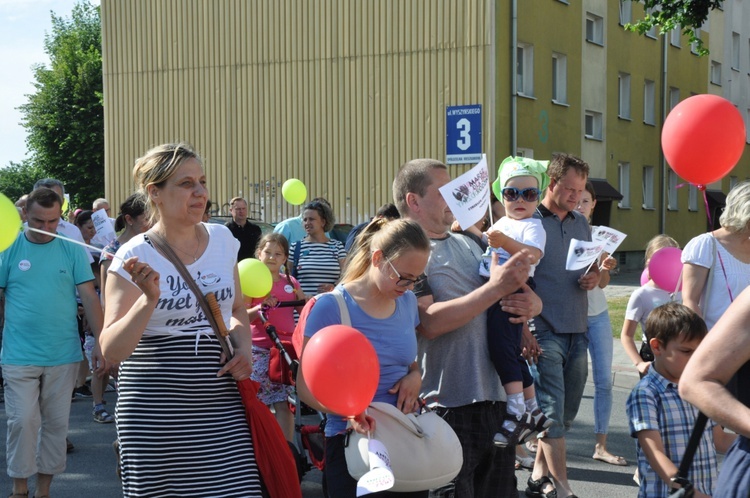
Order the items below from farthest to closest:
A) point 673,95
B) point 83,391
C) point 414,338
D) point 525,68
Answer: point 673,95
point 525,68
point 83,391
point 414,338

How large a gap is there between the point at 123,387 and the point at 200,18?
24013 mm

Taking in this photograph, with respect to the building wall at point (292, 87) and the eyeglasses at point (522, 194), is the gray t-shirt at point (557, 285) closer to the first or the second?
the eyeglasses at point (522, 194)

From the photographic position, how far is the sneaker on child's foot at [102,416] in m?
8.91

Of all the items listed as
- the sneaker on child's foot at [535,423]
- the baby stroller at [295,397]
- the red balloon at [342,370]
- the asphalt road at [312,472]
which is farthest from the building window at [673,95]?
the red balloon at [342,370]

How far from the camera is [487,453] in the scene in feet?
13.8

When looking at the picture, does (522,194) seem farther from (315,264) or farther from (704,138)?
(315,264)

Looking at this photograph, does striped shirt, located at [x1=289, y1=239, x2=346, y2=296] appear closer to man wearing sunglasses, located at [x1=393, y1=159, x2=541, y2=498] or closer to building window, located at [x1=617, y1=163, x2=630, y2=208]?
man wearing sunglasses, located at [x1=393, y1=159, x2=541, y2=498]

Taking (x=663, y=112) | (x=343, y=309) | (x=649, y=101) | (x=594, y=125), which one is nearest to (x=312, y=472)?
(x=343, y=309)

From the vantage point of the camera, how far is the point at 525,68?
25281mm

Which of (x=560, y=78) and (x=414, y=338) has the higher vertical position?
(x=560, y=78)

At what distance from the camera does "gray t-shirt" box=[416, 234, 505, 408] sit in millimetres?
4105

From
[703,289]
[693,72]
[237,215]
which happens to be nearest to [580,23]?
[693,72]

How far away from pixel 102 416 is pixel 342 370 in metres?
6.37

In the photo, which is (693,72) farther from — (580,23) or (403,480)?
(403,480)
